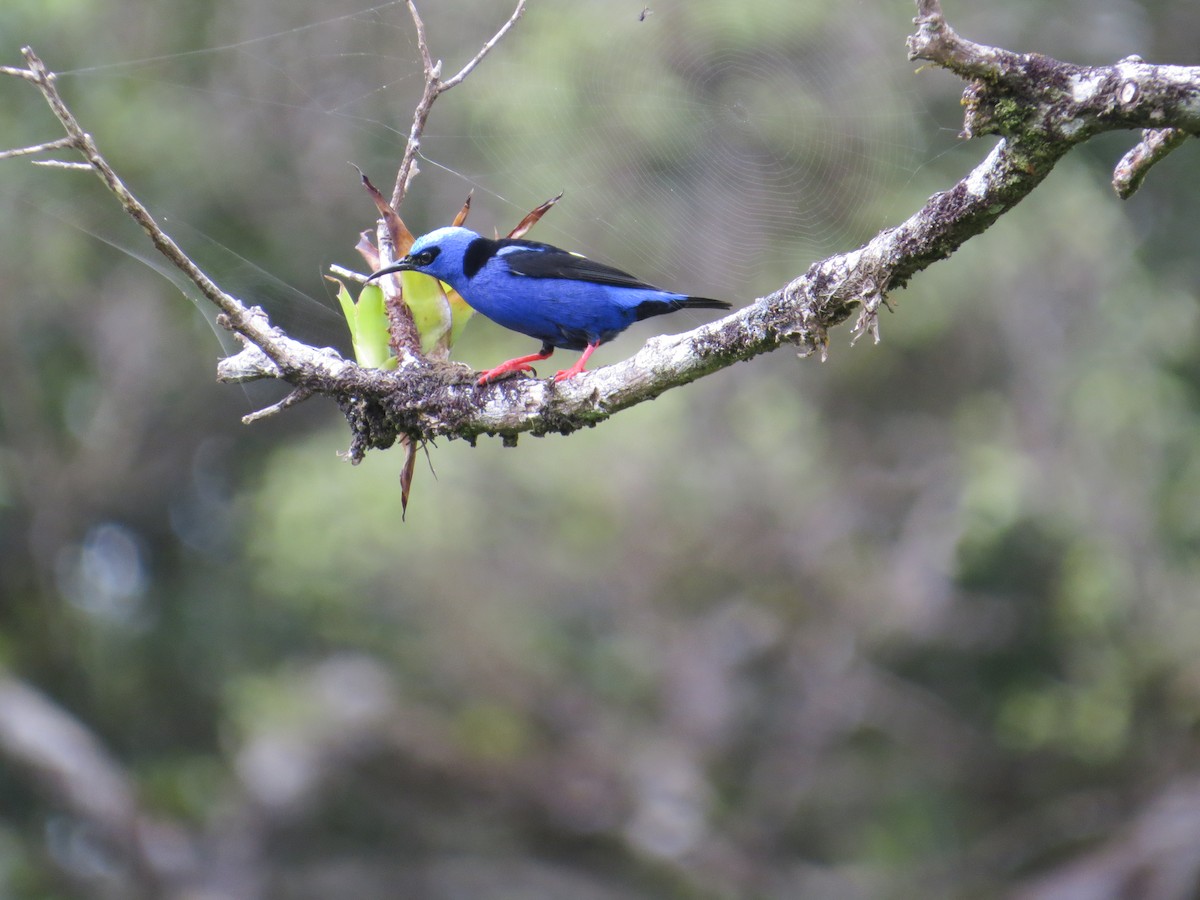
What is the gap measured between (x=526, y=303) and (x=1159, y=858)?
10292mm

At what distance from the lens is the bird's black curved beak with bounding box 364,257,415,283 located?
12.1ft

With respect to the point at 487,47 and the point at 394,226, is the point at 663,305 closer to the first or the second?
the point at 394,226

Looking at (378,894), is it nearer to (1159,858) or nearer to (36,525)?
(36,525)

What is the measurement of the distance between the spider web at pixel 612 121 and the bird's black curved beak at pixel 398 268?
1596 mm

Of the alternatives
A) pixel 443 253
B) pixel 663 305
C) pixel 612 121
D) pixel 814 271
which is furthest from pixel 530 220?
pixel 612 121

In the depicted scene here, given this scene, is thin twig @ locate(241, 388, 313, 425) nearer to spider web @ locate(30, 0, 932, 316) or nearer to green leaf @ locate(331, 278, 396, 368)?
green leaf @ locate(331, 278, 396, 368)

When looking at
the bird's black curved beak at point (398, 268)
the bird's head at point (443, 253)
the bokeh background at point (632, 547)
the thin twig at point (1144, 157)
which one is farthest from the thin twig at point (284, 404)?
the bokeh background at point (632, 547)

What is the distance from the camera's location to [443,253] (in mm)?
4289

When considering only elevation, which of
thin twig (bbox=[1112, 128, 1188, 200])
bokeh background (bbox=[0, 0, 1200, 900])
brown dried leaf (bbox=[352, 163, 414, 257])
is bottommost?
thin twig (bbox=[1112, 128, 1188, 200])

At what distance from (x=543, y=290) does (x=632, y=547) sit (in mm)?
7937

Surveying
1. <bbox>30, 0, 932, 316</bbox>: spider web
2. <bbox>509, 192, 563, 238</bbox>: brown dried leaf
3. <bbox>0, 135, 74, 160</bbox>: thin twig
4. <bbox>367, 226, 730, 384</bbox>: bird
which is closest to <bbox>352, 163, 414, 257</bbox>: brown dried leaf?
<bbox>367, 226, 730, 384</bbox>: bird

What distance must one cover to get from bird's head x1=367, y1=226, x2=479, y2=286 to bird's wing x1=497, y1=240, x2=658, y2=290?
0.48ft

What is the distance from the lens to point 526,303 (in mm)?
4402

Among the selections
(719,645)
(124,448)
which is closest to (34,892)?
(124,448)
